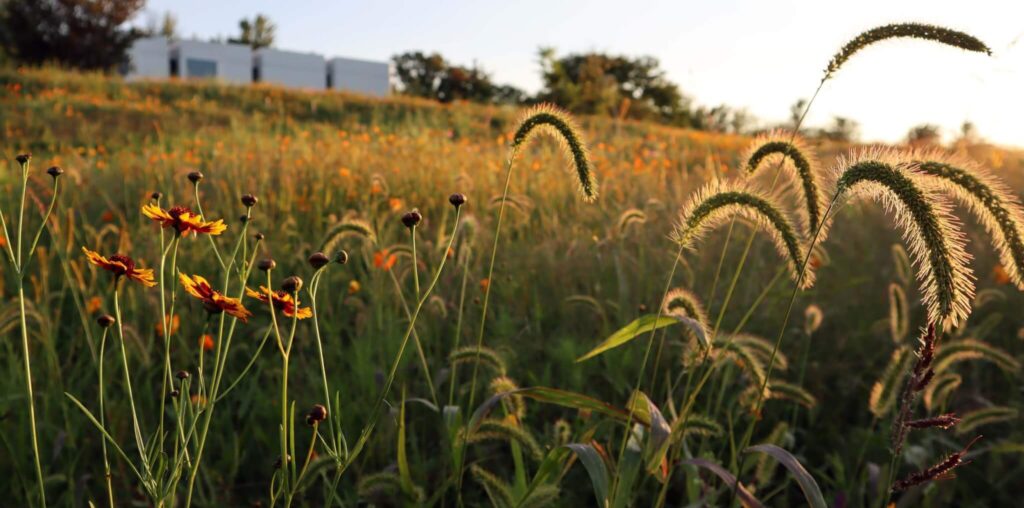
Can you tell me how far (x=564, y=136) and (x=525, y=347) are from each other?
61.7 inches

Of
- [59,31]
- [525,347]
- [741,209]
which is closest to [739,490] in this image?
[741,209]

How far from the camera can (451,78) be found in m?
36.7

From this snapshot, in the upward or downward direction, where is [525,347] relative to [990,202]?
downward

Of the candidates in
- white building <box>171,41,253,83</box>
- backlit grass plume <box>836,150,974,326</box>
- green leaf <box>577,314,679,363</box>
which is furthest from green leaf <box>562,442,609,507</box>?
white building <box>171,41,253,83</box>

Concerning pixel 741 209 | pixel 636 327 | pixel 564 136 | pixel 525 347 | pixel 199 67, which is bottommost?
pixel 525 347

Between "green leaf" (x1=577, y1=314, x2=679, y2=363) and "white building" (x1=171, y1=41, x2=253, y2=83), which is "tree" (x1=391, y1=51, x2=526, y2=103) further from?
"green leaf" (x1=577, y1=314, x2=679, y2=363)

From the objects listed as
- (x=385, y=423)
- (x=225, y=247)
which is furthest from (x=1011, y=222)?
(x=225, y=247)

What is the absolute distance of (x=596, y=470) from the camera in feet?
4.55

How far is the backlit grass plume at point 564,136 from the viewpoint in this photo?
5.25ft

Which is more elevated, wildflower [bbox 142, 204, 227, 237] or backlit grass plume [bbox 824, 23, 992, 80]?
backlit grass plume [bbox 824, 23, 992, 80]

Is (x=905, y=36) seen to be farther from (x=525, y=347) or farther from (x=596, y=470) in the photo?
(x=525, y=347)

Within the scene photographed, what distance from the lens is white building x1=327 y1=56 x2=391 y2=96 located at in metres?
43.7

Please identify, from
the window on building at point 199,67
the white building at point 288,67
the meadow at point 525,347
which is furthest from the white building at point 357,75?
the meadow at point 525,347

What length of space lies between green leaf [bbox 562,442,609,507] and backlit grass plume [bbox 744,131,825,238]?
2.34 ft
